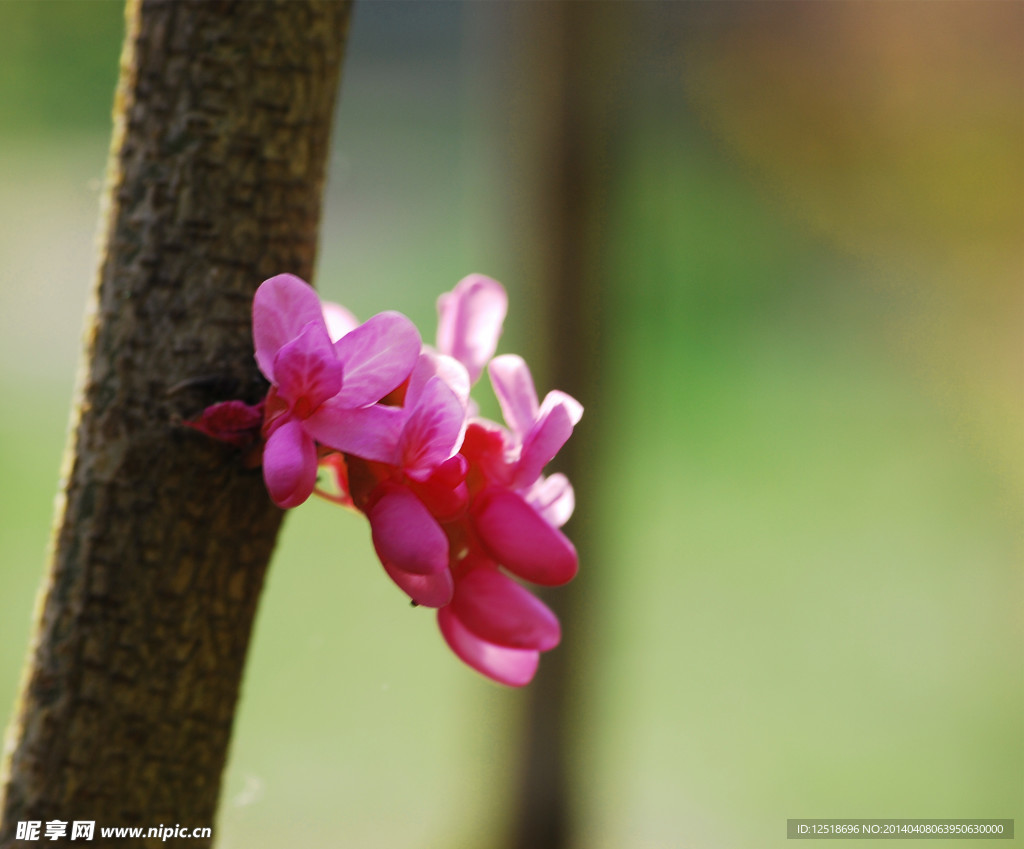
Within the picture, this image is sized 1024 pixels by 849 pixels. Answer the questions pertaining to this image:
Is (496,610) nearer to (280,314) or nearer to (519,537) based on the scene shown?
(519,537)

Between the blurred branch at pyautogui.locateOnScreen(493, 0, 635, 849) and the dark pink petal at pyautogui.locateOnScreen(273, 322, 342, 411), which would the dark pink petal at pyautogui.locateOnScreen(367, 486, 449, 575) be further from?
the blurred branch at pyautogui.locateOnScreen(493, 0, 635, 849)

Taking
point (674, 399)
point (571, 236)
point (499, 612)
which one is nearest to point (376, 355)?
point (499, 612)

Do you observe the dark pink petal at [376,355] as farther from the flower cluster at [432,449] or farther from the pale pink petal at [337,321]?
the pale pink petal at [337,321]

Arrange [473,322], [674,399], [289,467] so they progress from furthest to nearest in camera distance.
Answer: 1. [674,399]
2. [473,322]
3. [289,467]

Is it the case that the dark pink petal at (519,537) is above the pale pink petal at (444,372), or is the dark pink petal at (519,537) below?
below

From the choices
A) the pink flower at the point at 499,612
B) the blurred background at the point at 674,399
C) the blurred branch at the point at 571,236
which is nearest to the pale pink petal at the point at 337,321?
the pink flower at the point at 499,612
